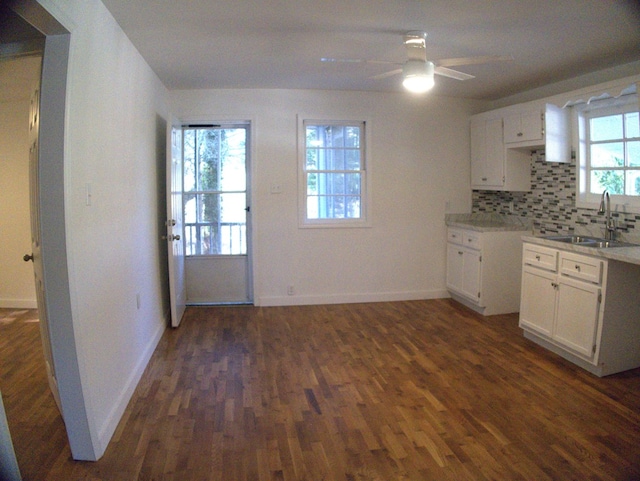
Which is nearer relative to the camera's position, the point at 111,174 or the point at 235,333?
the point at 111,174

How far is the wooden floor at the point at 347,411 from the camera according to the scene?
2.20 metres

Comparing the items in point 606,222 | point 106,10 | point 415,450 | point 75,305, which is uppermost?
point 106,10

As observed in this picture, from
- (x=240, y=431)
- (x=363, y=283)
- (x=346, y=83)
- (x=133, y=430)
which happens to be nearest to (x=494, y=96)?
(x=346, y=83)

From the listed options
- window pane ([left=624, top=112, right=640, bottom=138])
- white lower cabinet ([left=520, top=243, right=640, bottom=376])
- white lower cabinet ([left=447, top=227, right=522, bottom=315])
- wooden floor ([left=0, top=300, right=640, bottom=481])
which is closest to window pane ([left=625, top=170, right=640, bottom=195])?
window pane ([left=624, top=112, right=640, bottom=138])

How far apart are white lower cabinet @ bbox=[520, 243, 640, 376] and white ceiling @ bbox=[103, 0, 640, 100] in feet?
5.07

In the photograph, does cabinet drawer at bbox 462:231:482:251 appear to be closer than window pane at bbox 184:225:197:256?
Yes

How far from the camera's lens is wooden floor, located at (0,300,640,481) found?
220 cm

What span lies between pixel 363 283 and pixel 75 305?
3.55 metres

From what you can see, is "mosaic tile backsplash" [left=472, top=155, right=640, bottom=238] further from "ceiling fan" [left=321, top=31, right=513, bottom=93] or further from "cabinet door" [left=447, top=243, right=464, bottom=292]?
"ceiling fan" [left=321, top=31, right=513, bottom=93]

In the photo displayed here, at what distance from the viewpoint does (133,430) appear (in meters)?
2.53

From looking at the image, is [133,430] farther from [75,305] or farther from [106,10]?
[106,10]

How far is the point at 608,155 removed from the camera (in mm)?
3938

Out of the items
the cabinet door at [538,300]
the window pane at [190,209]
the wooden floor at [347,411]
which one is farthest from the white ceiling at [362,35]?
the wooden floor at [347,411]

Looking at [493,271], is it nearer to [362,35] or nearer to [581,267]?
[581,267]
